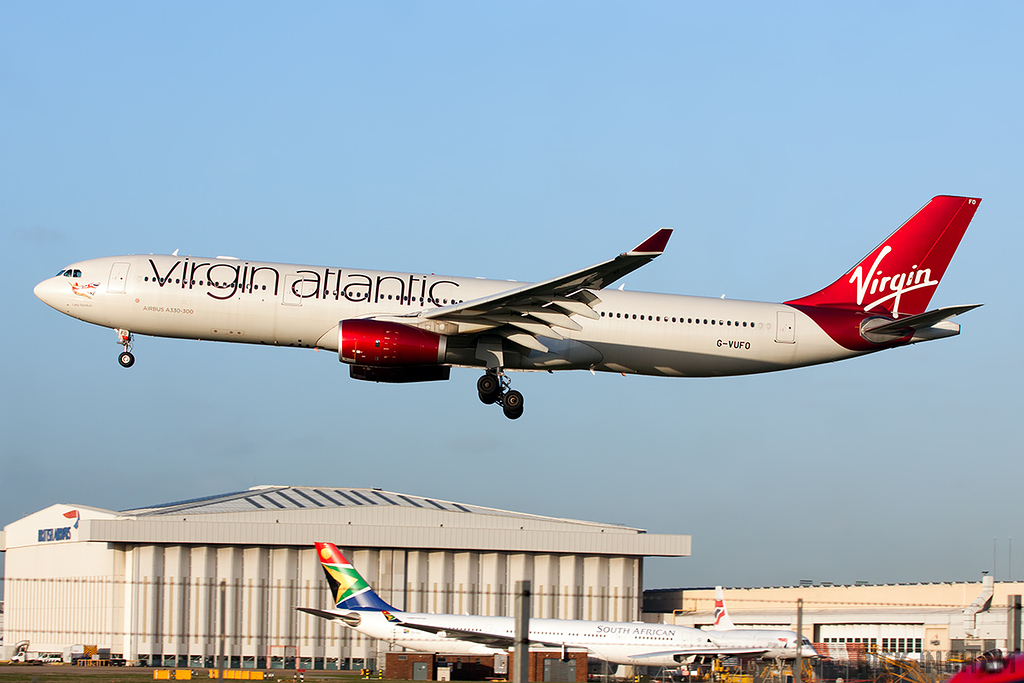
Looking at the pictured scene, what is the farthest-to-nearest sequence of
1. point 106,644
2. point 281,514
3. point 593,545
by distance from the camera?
1. point 593,545
2. point 281,514
3. point 106,644

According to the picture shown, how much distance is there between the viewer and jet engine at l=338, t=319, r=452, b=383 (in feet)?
113

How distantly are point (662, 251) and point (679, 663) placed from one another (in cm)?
2111

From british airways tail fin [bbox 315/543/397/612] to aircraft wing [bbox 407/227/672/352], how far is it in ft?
49.1

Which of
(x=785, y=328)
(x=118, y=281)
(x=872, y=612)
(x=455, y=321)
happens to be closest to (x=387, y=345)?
(x=455, y=321)

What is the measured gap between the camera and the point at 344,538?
64625mm

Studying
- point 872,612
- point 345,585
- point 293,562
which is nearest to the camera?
point 345,585

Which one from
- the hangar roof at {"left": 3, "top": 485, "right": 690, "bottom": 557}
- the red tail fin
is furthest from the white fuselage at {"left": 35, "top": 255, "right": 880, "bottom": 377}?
the hangar roof at {"left": 3, "top": 485, "right": 690, "bottom": 557}

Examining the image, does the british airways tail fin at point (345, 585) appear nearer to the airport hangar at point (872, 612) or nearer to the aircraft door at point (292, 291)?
the aircraft door at point (292, 291)

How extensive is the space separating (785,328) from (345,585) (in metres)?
19.9

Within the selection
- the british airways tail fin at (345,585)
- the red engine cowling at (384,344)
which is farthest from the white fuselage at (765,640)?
the red engine cowling at (384,344)

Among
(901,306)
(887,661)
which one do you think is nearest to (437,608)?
(901,306)

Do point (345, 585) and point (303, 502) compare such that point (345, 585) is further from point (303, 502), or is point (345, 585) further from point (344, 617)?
point (303, 502)

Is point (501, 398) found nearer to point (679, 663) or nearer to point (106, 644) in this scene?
point (679, 663)

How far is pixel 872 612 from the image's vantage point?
55.5 metres
